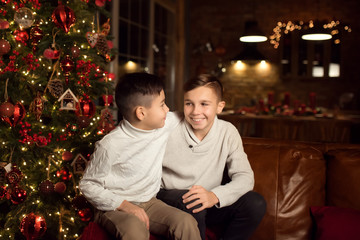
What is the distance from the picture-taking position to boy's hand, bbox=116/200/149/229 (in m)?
1.51

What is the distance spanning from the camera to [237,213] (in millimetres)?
1710

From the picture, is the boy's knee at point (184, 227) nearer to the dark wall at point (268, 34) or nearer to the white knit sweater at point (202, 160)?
the white knit sweater at point (202, 160)

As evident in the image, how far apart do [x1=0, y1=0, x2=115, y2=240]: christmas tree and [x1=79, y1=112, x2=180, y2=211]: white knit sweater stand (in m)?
0.87

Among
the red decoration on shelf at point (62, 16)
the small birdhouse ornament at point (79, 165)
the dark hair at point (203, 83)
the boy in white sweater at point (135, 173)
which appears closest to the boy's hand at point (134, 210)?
the boy in white sweater at point (135, 173)

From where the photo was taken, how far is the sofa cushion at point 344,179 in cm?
191

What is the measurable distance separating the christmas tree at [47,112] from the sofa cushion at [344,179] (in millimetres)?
1502

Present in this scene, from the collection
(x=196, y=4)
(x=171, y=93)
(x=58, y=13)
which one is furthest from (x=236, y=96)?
(x=58, y=13)

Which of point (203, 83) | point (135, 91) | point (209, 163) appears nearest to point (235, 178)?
point (209, 163)

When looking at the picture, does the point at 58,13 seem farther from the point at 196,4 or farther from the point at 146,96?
the point at 196,4

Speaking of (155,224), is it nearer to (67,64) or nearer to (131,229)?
(131,229)

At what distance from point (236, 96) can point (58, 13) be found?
21.1 ft

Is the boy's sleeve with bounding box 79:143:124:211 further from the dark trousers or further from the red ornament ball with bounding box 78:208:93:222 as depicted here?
the red ornament ball with bounding box 78:208:93:222

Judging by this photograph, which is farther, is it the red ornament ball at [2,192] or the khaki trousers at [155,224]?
the red ornament ball at [2,192]

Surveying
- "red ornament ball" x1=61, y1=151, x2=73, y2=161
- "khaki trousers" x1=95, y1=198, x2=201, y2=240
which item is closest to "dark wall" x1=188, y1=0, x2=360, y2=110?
"red ornament ball" x1=61, y1=151, x2=73, y2=161
